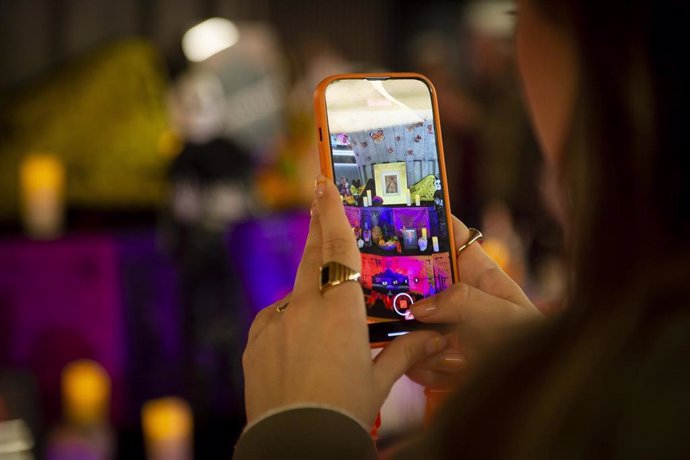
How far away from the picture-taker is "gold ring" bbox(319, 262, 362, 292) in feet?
1.66

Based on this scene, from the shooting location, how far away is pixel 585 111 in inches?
13.8

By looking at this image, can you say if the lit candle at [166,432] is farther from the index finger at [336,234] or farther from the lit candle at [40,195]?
the index finger at [336,234]

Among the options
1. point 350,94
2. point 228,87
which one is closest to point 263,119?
point 228,87

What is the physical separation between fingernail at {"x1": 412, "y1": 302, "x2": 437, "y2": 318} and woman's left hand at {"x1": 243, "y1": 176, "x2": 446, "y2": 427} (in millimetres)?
19

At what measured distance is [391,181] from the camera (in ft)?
1.98

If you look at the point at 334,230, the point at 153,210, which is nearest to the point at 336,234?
the point at 334,230

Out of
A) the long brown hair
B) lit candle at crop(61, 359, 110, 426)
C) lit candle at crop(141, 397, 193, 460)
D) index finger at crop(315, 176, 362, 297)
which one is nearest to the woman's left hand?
index finger at crop(315, 176, 362, 297)

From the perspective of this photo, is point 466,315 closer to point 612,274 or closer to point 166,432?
point 612,274

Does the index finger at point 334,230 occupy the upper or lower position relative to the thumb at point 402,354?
upper

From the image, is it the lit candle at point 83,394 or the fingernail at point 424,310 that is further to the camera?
the lit candle at point 83,394

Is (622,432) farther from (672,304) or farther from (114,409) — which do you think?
(114,409)

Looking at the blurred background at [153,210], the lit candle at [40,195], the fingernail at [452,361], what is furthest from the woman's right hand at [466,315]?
the lit candle at [40,195]

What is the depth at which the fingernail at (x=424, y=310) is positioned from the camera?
56cm

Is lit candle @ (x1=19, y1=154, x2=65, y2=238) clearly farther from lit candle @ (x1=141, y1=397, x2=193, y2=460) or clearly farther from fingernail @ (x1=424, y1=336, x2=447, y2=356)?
fingernail @ (x1=424, y1=336, x2=447, y2=356)
